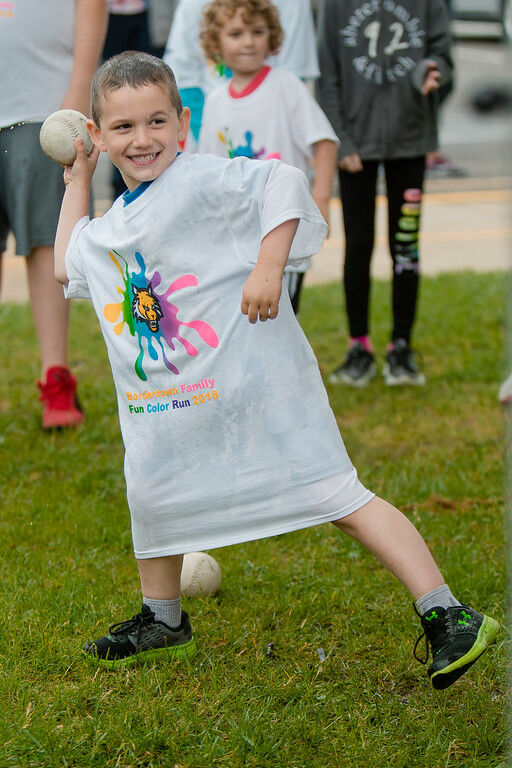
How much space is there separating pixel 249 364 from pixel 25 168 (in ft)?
7.09

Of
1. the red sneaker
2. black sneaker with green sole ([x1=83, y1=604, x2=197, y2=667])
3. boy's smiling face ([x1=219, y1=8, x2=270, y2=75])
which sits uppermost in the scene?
boy's smiling face ([x1=219, y1=8, x2=270, y2=75])

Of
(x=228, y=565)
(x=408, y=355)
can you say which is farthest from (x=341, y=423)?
(x=228, y=565)

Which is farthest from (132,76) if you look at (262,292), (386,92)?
(386,92)

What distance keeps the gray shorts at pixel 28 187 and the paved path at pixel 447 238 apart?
10.9ft

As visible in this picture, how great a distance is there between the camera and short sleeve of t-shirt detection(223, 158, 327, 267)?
2.61 meters

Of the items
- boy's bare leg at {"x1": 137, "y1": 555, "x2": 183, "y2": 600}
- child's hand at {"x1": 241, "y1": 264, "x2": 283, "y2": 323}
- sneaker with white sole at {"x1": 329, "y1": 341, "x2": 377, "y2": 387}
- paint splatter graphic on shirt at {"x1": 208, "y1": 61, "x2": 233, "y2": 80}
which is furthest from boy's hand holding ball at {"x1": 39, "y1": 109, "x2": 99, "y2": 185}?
sneaker with white sole at {"x1": 329, "y1": 341, "x2": 377, "y2": 387}

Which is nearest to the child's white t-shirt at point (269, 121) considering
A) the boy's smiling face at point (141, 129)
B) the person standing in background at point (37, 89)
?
the person standing in background at point (37, 89)

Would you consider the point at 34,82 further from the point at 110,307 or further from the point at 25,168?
the point at 110,307

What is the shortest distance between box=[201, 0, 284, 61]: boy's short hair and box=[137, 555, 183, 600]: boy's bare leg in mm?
2332

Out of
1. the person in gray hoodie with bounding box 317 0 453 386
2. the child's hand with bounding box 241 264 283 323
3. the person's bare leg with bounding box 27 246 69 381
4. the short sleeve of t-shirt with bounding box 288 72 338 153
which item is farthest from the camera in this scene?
the person in gray hoodie with bounding box 317 0 453 386

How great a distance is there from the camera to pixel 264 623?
3264 millimetres

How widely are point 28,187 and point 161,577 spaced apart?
2.13 meters

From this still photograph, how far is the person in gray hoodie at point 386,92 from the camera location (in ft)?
17.6

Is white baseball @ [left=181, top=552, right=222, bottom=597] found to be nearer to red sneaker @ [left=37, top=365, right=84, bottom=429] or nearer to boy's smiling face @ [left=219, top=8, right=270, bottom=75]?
red sneaker @ [left=37, top=365, right=84, bottom=429]
